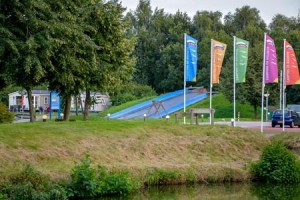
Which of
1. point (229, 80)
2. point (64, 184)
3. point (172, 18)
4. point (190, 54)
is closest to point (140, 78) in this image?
point (172, 18)

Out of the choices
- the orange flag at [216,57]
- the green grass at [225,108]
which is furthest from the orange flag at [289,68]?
the green grass at [225,108]

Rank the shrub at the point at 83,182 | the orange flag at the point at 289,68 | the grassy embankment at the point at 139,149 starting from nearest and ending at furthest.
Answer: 1. the shrub at the point at 83,182
2. the grassy embankment at the point at 139,149
3. the orange flag at the point at 289,68

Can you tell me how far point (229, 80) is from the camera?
2468 inches

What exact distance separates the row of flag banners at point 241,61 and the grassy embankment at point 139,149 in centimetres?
603

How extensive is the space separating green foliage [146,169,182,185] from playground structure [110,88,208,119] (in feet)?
119

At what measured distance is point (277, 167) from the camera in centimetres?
2219

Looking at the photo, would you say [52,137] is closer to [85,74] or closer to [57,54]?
[57,54]

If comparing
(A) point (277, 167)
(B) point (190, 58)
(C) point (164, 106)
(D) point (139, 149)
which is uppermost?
(B) point (190, 58)

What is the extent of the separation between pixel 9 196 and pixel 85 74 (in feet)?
45.3

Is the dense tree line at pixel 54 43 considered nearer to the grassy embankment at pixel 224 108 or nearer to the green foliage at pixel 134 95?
the grassy embankment at pixel 224 108

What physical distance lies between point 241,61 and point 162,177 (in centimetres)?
1377

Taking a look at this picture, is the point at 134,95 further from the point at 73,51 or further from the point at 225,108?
the point at 73,51

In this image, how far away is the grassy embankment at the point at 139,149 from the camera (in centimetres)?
1962

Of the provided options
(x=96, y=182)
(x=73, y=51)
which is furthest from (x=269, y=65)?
(x=96, y=182)
